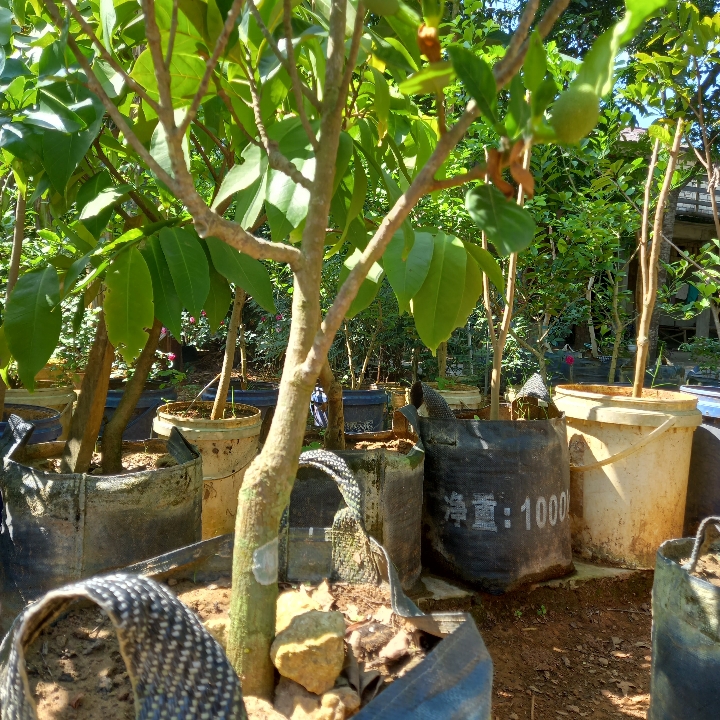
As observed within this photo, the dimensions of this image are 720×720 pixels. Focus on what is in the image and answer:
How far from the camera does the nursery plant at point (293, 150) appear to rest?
0.59m

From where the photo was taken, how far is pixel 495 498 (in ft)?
6.81

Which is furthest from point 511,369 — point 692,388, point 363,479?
point 363,479

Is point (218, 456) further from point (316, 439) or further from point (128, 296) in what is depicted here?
point (128, 296)

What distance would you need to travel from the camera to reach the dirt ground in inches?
32.9

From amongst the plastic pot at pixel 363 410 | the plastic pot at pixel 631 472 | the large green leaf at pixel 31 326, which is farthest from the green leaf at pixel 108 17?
the plastic pot at pixel 363 410

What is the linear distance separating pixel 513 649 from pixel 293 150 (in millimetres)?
1675

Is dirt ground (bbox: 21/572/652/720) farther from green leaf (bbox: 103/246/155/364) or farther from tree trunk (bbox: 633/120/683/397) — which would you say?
tree trunk (bbox: 633/120/683/397)

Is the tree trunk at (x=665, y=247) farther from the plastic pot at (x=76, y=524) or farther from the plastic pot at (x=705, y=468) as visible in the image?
the plastic pot at (x=76, y=524)

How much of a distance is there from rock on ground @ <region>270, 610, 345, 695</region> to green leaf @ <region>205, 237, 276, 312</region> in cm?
53

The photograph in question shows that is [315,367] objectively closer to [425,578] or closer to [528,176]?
[528,176]

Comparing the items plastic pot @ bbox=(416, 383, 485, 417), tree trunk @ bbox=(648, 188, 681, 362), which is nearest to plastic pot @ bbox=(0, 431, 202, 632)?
plastic pot @ bbox=(416, 383, 485, 417)

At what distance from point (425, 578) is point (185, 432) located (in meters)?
0.98

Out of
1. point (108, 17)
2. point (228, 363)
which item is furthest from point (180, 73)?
point (228, 363)

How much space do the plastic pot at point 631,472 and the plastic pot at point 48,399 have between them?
2333mm
